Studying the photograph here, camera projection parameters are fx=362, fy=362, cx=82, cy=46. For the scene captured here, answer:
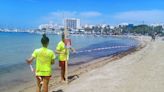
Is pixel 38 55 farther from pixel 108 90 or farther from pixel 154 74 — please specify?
pixel 154 74

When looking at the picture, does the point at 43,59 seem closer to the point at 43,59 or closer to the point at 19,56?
the point at 43,59

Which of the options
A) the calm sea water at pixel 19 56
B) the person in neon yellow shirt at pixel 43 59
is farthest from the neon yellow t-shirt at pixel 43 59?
the calm sea water at pixel 19 56

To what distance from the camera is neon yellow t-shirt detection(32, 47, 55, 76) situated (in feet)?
29.7

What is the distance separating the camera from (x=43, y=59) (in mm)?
9086

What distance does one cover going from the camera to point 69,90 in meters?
11.6

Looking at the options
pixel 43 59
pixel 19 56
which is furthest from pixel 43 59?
pixel 19 56

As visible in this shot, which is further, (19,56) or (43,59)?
(19,56)

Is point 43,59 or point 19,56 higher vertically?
point 43,59

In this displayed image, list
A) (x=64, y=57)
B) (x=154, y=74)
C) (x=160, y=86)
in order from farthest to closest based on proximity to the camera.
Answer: (x=154, y=74)
(x=64, y=57)
(x=160, y=86)

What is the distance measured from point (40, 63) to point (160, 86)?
469cm

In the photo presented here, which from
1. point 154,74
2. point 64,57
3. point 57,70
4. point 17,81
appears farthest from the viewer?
point 57,70

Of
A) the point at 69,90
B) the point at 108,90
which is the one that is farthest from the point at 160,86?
the point at 69,90

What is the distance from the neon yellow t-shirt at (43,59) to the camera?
9039 mm

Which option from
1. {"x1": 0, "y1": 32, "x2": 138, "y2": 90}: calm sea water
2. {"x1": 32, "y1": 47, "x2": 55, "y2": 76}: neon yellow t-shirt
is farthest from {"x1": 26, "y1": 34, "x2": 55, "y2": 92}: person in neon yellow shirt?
{"x1": 0, "y1": 32, "x2": 138, "y2": 90}: calm sea water
